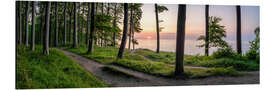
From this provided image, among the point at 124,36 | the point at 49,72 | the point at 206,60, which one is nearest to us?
the point at 49,72

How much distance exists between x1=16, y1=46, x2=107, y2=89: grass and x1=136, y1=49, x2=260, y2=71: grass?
1.37 meters

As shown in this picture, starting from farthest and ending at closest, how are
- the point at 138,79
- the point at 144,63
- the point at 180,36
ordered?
the point at 144,63, the point at 180,36, the point at 138,79

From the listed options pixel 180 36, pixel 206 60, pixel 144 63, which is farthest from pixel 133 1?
pixel 206 60

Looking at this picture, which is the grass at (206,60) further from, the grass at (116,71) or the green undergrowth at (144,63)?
the grass at (116,71)

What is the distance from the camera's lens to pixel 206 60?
5395 millimetres

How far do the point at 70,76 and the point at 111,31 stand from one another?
1.44 meters

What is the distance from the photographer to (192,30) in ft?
17.2

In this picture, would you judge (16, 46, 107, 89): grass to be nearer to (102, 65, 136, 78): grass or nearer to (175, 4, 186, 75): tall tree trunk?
(102, 65, 136, 78): grass

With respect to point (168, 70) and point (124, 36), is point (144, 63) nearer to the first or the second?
point (168, 70)

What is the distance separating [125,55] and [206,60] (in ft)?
6.22

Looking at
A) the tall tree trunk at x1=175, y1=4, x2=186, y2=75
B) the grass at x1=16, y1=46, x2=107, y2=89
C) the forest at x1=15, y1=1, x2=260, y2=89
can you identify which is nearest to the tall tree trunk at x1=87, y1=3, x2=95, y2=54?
the forest at x1=15, y1=1, x2=260, y2=89

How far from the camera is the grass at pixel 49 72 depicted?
428cm

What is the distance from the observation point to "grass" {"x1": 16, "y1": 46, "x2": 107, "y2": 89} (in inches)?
168

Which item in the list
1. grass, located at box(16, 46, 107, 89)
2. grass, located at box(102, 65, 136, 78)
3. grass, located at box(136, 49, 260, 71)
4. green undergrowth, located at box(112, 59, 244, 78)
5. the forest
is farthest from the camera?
grass, located at box(136, 49, 260, 71)
